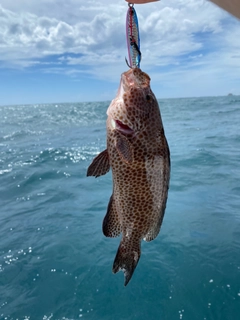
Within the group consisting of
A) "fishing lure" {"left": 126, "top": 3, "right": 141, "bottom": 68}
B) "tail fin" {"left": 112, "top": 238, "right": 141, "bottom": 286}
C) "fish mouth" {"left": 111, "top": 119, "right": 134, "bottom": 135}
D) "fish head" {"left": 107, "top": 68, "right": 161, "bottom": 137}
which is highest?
"fishing lure" {"left": 126, "top": 3, "right": 141, "bottom": 68}

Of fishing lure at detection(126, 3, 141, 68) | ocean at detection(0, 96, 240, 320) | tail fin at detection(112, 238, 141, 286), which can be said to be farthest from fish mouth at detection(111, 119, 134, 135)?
ocean at detection(0, 96, 240, 320)

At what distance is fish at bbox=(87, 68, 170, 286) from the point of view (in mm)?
2178

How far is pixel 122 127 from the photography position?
2.19 m

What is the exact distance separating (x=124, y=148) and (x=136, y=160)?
13 cm

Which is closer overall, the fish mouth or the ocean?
the fish mouth

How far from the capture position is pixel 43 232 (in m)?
7.61

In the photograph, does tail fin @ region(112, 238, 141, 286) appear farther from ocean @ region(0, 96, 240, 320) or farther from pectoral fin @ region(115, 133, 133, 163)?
ocean @ region(0, 96, 240, 320)

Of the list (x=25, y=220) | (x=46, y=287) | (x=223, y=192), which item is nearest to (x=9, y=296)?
(x=46, y=287)

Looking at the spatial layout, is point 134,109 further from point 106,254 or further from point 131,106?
point 106,254

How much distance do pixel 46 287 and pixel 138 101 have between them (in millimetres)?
4563

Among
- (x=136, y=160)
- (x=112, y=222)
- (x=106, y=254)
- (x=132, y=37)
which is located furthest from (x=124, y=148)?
(x=106, y=254)

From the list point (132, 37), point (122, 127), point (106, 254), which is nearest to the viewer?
point (132, 37)

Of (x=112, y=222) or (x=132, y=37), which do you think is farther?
(x=112, y=222)

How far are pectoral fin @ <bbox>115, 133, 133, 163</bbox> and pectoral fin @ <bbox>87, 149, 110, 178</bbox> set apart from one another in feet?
0.49
